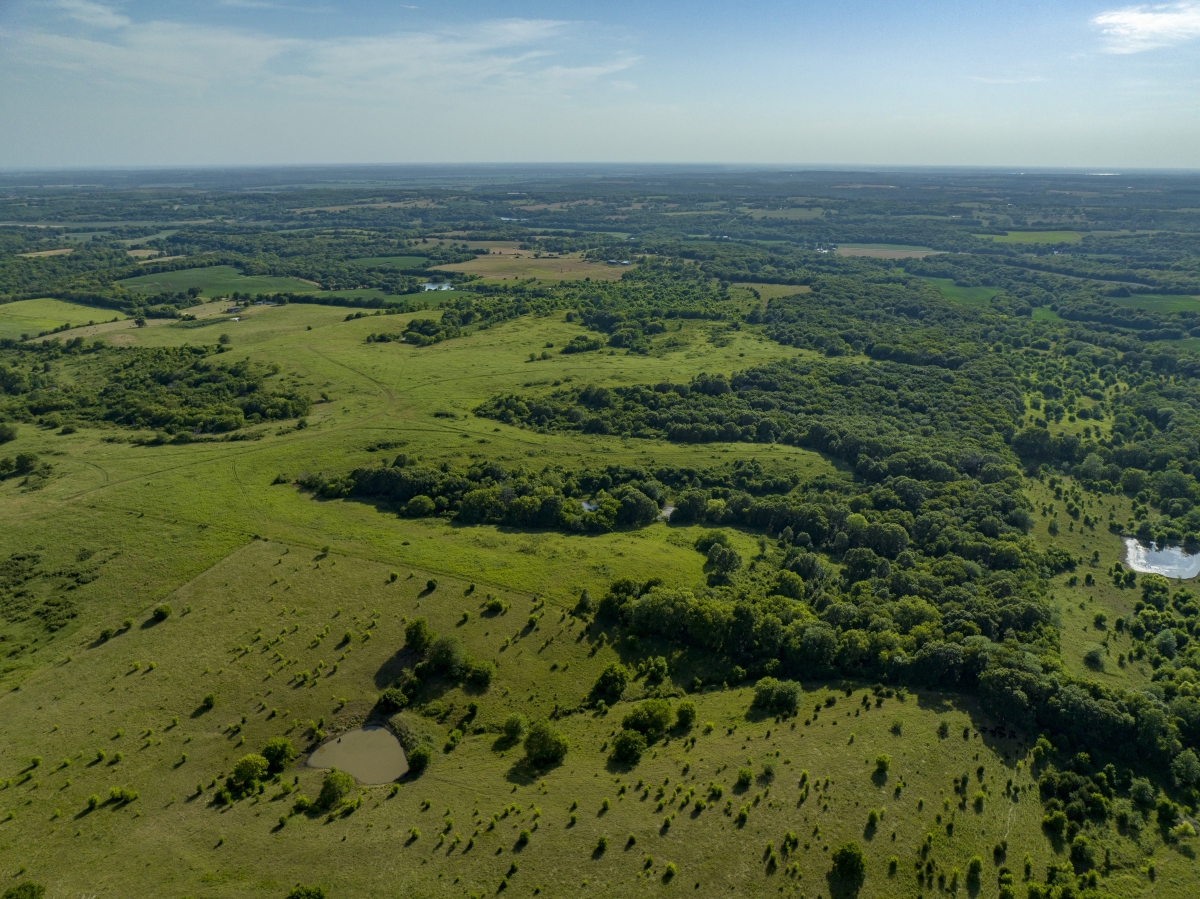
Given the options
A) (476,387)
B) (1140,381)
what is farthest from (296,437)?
(1140,381)

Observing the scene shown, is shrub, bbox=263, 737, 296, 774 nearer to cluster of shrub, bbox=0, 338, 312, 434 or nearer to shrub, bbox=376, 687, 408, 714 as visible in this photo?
shrub, bbox=376, 687, 408, 714

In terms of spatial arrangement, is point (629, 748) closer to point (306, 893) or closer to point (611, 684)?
point (611, 684)

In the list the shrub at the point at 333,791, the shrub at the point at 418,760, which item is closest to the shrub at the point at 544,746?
the shrub at the point at 418,760

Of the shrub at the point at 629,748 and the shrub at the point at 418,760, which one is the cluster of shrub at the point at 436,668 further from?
the shrub at the point at 629,748

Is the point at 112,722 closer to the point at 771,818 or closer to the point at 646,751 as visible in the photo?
the point at 646,751

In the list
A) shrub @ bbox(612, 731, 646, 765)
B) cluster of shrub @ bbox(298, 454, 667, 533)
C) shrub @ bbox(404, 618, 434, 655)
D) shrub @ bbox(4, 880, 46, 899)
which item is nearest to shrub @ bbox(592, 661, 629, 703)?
shrub @ bbox(612, 731, 646, 765)
